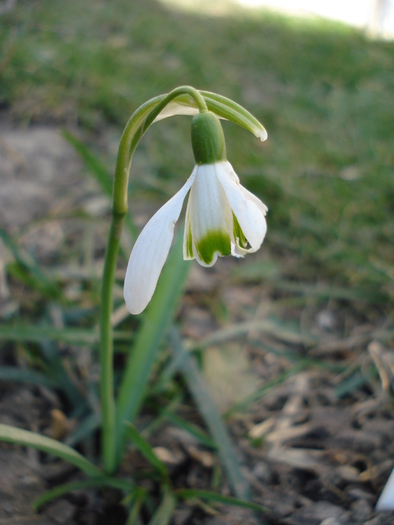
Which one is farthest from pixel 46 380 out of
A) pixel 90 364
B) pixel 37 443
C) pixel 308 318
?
pixel 308 318

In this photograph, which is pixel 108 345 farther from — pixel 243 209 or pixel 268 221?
pixel 268 221

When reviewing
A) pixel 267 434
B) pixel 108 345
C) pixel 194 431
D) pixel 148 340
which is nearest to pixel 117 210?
pixel 108 345

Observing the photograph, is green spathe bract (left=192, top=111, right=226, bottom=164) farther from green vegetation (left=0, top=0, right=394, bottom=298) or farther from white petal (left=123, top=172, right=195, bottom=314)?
green vegetation (left=0, top=0, right=394, bottom=298)

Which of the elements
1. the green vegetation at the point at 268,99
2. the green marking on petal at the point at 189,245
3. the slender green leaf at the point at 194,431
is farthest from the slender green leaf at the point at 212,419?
the green vegetation at the point at 268,99

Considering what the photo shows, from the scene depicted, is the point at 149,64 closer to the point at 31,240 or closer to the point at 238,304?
the point at 31,240

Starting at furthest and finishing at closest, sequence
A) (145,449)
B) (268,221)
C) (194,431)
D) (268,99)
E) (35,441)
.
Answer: (268,99) → (268,221) → (194,431) → (145,449) → (35,441)
